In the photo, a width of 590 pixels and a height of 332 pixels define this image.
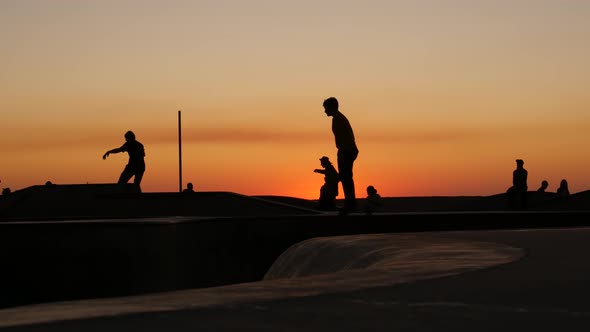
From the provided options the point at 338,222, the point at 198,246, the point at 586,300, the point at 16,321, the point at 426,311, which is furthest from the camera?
the point at 338,222

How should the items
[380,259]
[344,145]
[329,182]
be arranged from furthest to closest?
[329,182]
[344,145]
[380,259]

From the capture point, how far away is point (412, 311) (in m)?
3.82

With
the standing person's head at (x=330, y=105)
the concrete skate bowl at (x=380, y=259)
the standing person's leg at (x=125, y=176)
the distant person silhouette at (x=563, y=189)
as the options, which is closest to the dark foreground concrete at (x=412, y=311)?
the concrete skate bowl at (x=380, y=259)

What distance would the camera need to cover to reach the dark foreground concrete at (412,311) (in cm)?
341

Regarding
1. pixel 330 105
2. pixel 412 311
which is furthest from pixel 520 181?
pixel 412 311

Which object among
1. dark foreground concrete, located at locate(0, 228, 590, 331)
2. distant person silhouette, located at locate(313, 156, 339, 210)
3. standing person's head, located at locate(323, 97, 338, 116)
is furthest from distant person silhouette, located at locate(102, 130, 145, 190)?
dark foreground concrete, located at locate(0, 228, 590, 331)

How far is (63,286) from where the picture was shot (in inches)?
473

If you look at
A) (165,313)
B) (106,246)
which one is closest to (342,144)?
(106,246)

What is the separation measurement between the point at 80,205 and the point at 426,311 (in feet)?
67.0

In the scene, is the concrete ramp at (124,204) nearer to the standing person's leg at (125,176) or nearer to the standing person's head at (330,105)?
the standing person's leg at (125,176)

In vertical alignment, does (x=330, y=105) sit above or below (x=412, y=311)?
above

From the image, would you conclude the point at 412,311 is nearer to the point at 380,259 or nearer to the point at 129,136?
the point at 380,259

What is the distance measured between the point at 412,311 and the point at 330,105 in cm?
974

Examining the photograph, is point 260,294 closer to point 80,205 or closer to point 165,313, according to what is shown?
point 165,313
